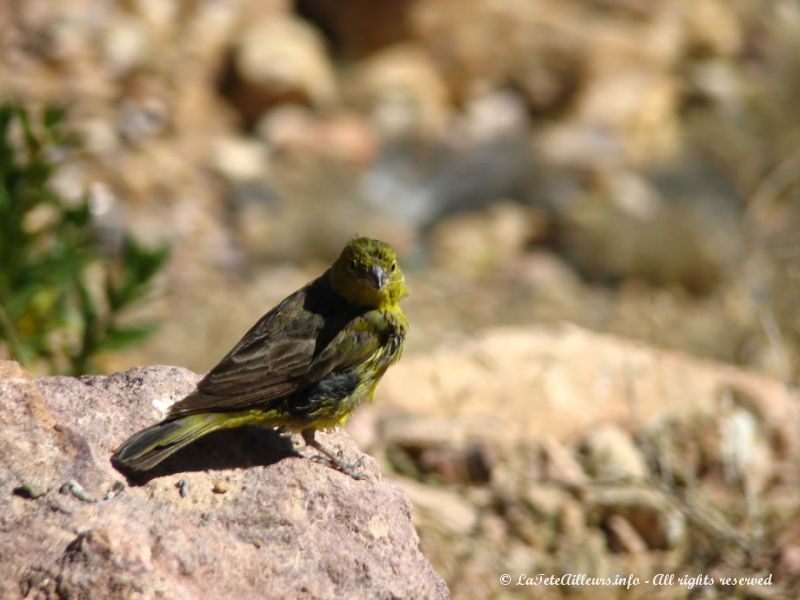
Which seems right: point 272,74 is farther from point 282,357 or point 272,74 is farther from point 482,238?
point 282,357

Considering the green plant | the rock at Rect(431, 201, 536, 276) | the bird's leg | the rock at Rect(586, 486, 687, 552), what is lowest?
the rock at Rect(431, 201, 536, 276)

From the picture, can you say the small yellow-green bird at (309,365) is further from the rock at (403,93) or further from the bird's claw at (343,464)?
Result: the rock at (403,93)

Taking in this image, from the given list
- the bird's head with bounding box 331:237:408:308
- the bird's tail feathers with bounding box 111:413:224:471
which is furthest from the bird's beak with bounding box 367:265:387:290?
the bird's tail feathers with bounding box 111:413:224:471

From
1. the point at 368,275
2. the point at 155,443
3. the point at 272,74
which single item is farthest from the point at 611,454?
the point at 272,74

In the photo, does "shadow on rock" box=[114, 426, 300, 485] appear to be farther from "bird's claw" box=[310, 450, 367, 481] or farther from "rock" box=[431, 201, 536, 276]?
"rock" box=[431, 201, 536, 276]

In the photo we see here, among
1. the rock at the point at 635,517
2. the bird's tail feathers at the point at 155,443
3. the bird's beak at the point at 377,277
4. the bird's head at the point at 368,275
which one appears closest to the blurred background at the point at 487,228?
the rock at the point at 635,517
